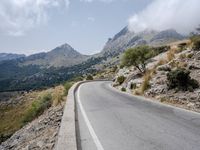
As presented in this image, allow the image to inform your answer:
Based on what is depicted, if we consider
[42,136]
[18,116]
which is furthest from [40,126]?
[18,116]

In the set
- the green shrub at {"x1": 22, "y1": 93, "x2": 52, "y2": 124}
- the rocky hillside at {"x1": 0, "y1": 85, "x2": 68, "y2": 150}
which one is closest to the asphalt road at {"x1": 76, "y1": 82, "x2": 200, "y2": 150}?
the rocky hillside at {"x1": 0, "y1": 85, "x2": 68, "y2": 150}

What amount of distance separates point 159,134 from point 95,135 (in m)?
2.06

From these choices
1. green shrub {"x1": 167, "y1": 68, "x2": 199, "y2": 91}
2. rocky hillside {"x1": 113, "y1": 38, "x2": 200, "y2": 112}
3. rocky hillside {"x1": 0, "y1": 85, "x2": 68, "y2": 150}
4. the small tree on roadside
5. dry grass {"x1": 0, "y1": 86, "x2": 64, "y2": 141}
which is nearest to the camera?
rocky hillside {"x1": 0, "y1": 85, "x2": 68, "y2": 150}

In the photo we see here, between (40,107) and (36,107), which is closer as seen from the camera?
(40,107)

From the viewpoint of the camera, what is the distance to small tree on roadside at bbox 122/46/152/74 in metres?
40.3

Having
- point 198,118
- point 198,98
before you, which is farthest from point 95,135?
point 198,98

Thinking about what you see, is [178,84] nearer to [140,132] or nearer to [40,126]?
[40,126]

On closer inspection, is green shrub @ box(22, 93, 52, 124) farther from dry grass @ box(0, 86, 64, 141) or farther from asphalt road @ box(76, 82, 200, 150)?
asphalt road @ box(76, 82, 200, 150)

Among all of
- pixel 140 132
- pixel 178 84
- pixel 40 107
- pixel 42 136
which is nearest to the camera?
pixel 140 132

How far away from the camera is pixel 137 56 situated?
4091 centimetres

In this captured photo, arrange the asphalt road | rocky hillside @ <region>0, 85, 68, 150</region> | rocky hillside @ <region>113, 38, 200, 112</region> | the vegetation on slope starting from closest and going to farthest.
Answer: the asphalt road
rocky hillside @ <region>0, 85, 68, 150</region>
rocky hillside @ <region>113, 38, 200, 112</region>
the vegetation on slope

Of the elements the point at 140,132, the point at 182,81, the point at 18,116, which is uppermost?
the point at 182,81

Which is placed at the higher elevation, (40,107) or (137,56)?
(137,56)

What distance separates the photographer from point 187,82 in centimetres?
1936
